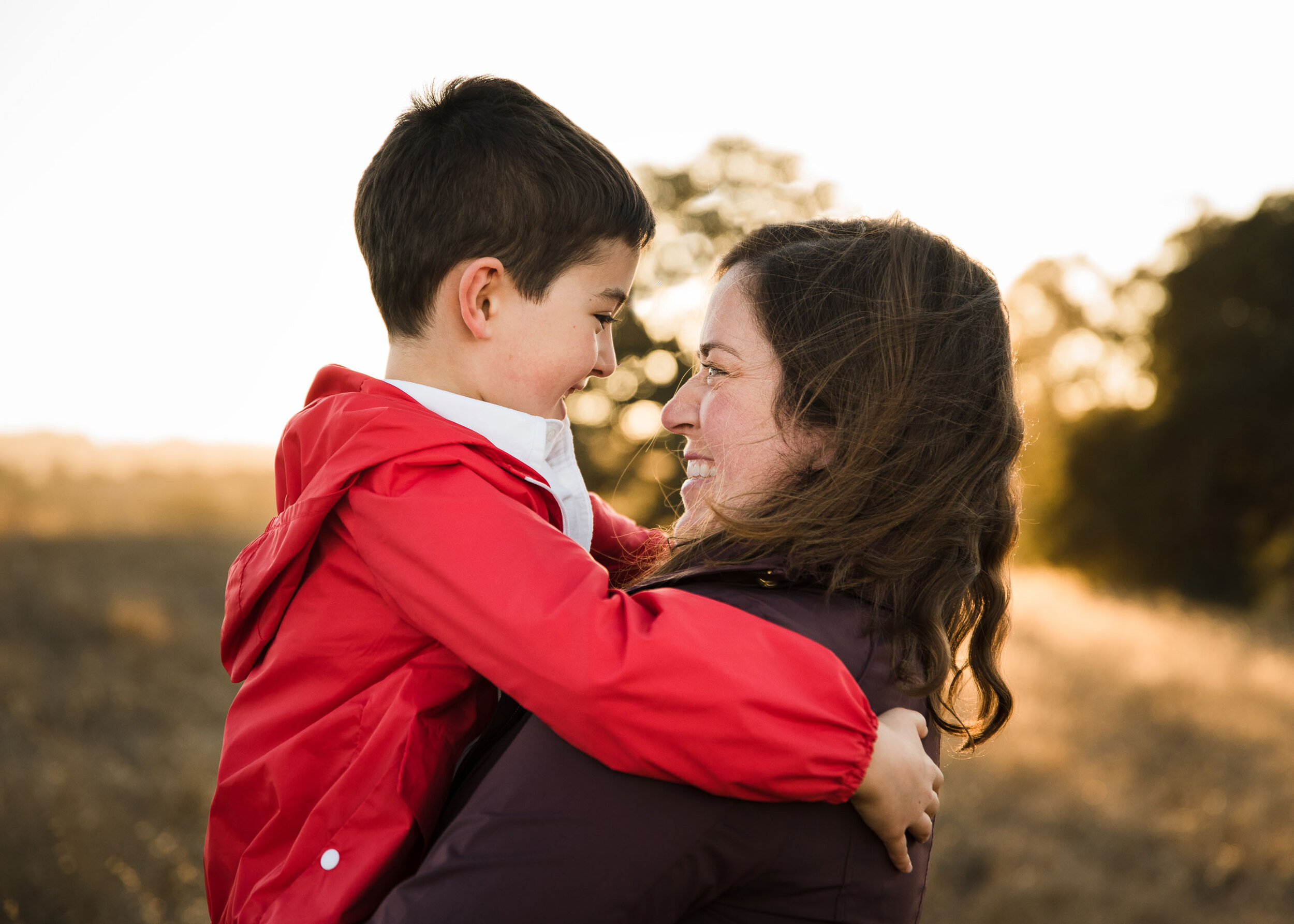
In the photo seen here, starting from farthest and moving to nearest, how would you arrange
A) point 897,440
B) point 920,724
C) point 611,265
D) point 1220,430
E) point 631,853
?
point 1220,430 → point 611,265 → point 897,440 → point 920,724 → point 631,853

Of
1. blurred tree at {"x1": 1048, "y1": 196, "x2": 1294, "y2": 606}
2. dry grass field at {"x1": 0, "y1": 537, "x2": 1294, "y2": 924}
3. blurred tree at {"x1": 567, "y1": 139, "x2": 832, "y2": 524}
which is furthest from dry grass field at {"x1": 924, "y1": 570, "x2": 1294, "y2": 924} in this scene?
blurred tree at {"x1": 1048, "y1": 196, "x2": 1294, "y2": 606}

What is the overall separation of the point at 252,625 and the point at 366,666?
0.33m

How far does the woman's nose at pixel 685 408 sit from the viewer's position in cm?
186

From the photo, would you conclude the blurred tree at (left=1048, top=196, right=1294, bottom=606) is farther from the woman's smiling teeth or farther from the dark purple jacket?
the dark purple jacket

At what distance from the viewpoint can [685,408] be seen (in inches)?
73.5

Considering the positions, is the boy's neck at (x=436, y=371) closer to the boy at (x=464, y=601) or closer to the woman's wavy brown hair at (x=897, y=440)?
the boy at (x=464, y=601)

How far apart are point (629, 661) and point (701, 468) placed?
2.33ft

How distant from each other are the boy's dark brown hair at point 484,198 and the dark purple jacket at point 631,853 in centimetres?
94

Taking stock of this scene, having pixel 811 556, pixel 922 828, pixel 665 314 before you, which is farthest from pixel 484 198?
pixel 665 314

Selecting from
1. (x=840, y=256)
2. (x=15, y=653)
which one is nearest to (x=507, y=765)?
(x=840, y=256)

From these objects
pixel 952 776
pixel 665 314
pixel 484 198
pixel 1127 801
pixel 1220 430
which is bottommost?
pixel 1220 430

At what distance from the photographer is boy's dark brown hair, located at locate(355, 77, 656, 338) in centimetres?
189

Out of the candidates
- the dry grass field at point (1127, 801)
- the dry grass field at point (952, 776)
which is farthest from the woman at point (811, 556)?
the dry grass field at point (1127, 801)

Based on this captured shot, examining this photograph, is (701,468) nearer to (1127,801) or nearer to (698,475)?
(698,475)
